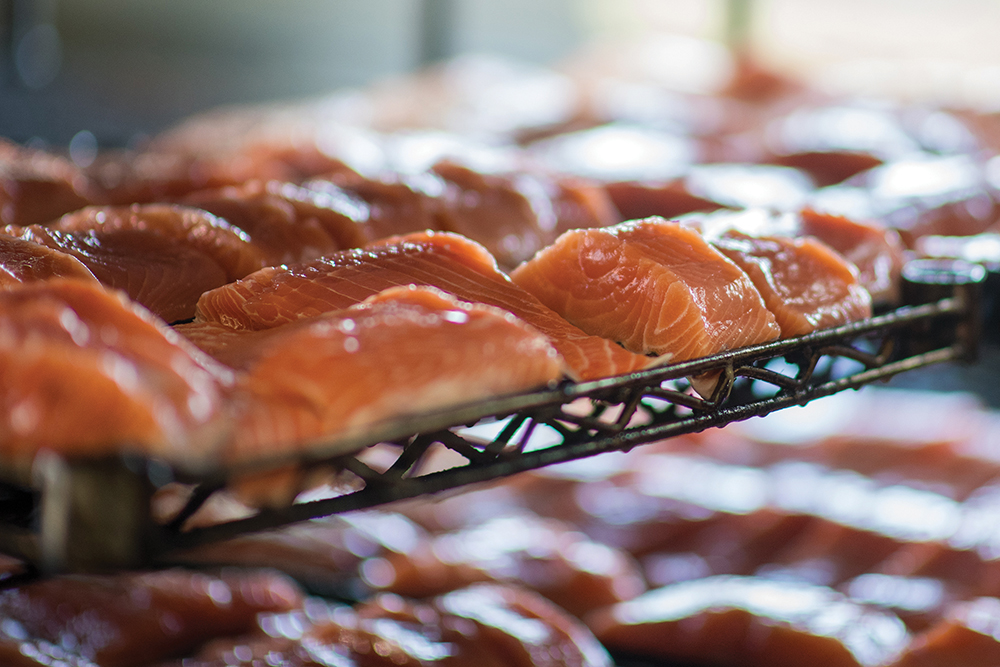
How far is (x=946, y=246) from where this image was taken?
2.11m

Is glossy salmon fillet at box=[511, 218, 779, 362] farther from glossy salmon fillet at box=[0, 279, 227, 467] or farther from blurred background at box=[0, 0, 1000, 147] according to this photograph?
blurred background at box=[0, 0, 1000, 147]

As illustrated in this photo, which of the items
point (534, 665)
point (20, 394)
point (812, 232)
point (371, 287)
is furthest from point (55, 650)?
point (812, 232)

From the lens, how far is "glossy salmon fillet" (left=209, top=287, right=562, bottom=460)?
0.90m

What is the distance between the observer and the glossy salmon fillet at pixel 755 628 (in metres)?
2.19

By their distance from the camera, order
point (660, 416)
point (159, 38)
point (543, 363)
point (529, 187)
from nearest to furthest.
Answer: point (543, 363) < point (660, 416) < point (529, 187) < point (159, 38)

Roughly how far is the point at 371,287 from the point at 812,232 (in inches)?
37.5

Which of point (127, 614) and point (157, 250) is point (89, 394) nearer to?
point (157, 250)

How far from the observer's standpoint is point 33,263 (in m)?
1.16

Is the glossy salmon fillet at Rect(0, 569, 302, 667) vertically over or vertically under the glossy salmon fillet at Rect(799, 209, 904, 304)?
under

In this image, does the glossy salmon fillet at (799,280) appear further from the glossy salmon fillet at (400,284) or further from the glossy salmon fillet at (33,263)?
the glossy salmon fillet at (33,263)

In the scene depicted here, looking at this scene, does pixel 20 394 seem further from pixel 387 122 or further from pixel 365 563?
pixel 387 122

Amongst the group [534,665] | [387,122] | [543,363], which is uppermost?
[543,363]

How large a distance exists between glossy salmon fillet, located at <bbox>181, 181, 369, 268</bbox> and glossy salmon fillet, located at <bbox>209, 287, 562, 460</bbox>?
0.44 metres

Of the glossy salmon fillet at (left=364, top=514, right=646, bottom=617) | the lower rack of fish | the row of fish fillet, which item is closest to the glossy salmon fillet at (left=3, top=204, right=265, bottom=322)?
the row of fish fillet
